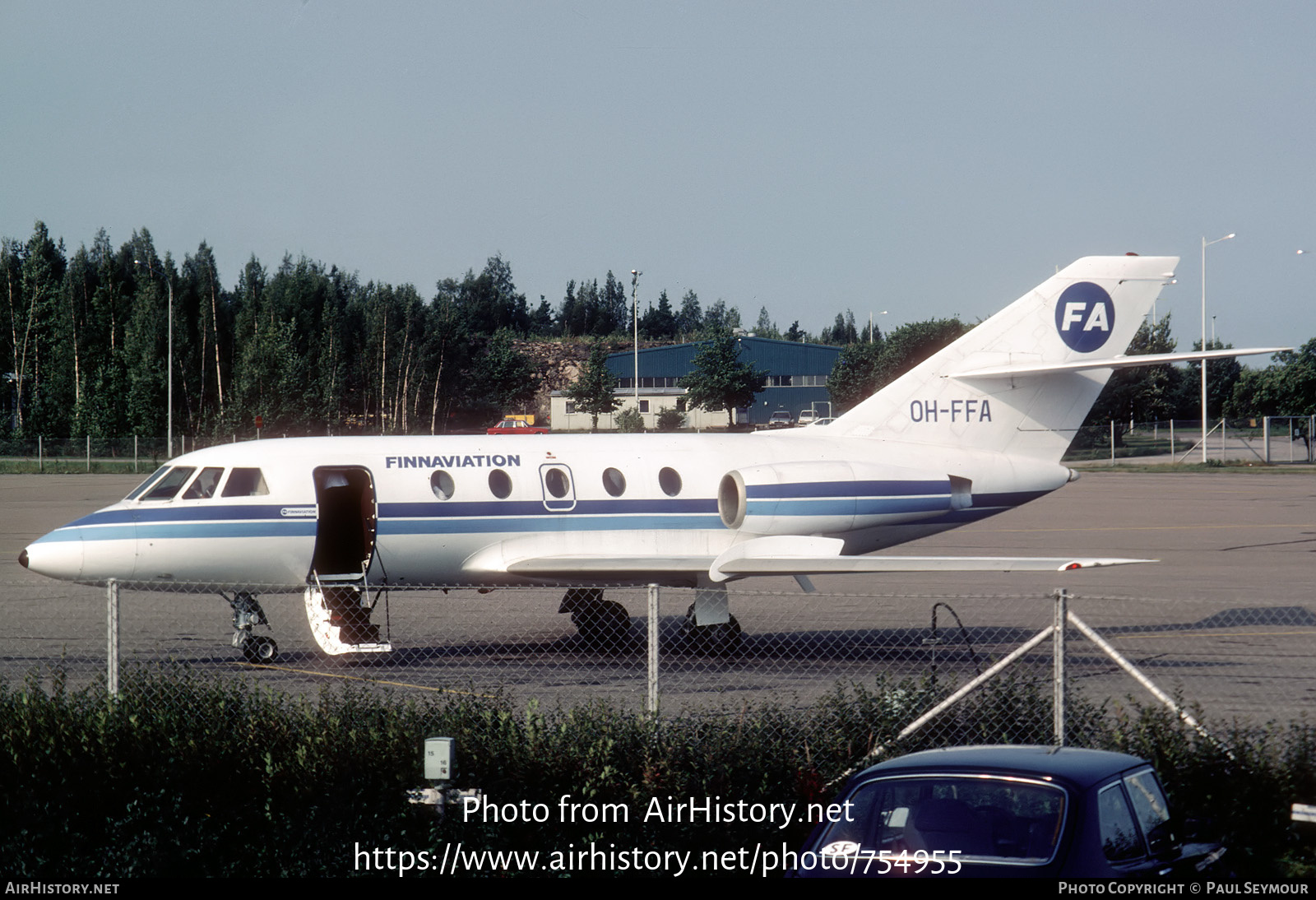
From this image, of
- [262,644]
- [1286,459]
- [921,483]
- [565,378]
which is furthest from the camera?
[565,378]

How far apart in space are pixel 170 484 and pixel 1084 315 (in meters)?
12.7

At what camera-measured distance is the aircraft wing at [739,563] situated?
47.8 ft

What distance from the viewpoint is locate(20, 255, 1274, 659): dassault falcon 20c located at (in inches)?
574

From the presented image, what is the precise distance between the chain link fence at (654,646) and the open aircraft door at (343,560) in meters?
0.05

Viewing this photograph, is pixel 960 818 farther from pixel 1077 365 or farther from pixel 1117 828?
pixel 1077 365

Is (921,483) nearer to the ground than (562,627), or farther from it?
farther from it

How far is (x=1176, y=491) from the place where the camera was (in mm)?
46062

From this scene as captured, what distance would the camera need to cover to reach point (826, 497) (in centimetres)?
1655

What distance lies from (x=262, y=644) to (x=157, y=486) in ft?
7.86

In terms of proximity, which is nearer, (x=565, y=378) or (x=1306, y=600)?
(x=1306, y=600)

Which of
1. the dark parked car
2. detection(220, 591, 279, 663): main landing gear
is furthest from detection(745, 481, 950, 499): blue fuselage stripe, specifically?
the dark parked car

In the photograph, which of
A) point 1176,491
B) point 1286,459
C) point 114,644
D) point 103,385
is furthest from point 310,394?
point 114,644

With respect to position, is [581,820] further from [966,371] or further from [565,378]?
[565,378]

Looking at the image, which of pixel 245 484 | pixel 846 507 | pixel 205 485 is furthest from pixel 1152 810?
pixel 205 485
